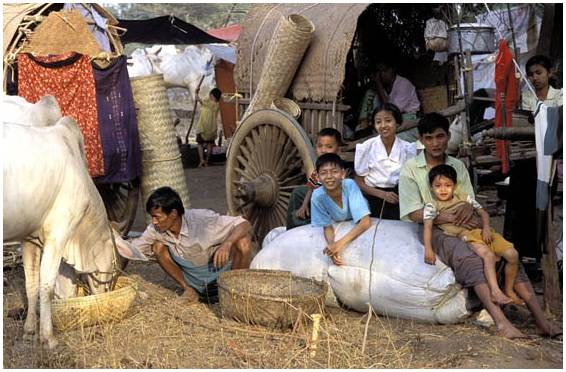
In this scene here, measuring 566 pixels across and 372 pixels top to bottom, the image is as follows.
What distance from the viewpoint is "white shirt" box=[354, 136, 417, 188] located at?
5.15 m

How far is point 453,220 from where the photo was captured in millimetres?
4426

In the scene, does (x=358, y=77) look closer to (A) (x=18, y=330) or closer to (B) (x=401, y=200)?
(B) (x=401, y=200)

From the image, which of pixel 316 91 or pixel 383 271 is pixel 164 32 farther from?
pixel 383 271

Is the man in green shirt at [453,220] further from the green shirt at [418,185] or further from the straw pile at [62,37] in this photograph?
the straw pile at [62,37]

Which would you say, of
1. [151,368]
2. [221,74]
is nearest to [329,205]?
[151,368]

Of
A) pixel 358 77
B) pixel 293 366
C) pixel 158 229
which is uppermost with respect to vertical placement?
pixel 358 77

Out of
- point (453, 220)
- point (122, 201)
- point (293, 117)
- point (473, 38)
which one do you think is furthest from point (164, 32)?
point (453, 220)

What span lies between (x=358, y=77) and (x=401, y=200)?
3.04m

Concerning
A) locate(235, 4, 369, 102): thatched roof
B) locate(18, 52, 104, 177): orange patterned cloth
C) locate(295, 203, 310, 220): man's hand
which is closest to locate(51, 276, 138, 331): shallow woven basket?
locate(295, 203, 310, 220): man's hand

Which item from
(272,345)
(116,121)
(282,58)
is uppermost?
(282,58)

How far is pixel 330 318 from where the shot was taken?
454 centimetres

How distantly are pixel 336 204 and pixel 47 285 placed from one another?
72.4 inches

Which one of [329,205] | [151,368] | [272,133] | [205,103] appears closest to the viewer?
[151,368]

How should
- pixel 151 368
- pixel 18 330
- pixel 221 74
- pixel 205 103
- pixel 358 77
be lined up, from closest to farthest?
1. pixel 151 368
2. pixel 18 330
3. pixel 358 77
4. pixel 205 103
5. pixel 221 74
